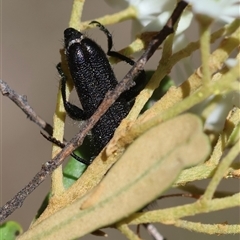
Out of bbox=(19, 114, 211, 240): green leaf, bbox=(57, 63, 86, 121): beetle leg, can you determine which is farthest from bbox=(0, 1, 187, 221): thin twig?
bbox=(57, 63, 86, 121): beetle leg

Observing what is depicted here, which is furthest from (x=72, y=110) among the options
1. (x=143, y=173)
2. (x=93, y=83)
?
(x=143, y=173)

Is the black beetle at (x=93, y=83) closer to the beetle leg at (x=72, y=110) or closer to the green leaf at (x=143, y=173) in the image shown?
the beetle leg at (x=72, y=110)

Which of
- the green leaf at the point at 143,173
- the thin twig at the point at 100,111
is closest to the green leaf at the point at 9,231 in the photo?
the thin twig at the point at 100,111

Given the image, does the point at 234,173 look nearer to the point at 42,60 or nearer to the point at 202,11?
the point at 202,11

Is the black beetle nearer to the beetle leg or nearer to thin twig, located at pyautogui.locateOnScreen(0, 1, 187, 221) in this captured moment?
the beetle leg

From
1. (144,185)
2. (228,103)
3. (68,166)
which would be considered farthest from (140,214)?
(68,166)

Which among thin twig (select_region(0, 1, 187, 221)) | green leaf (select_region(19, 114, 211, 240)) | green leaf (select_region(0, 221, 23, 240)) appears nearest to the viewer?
green leaf (select_region(19, 114, 211, 240))

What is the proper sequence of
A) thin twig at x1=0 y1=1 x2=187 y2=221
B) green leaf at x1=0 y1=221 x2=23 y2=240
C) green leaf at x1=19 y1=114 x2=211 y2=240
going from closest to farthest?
1. green leaf at x1=19 y1=114 x2=211 y2=240
2. thin twig at x1=0 y1=1 x2=187 y2=221
3. green leaf at x1=0 y1=221 x2=23 y2=240

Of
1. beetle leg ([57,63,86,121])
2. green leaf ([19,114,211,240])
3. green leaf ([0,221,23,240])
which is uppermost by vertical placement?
beetle leg ([57,63,86,121])

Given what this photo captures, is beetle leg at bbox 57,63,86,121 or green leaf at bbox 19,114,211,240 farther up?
beetle leg at bbox 57,63,86,121
